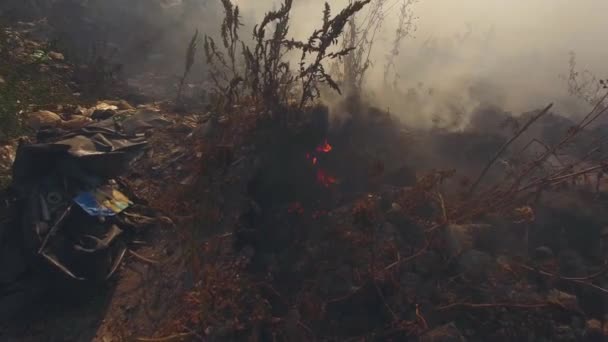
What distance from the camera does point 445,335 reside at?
7.50 ft

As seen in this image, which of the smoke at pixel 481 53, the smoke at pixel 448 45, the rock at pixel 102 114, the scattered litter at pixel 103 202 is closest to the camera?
the scattered litter at pixel 103 202

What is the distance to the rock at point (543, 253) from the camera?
2938 mm

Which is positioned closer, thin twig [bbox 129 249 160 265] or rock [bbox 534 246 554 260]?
thin twig [bbox 129 249 160 265]

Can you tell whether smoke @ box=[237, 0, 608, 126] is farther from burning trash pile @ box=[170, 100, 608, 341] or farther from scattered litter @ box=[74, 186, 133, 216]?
scattered litter @ box=[74, 186, 133, 216]

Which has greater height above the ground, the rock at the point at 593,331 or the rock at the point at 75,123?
the rock at the point at 75,123

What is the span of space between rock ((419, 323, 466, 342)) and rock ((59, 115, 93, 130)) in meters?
3.35

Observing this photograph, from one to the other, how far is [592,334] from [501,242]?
2.68 ft

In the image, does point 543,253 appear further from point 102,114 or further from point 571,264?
point 102,114

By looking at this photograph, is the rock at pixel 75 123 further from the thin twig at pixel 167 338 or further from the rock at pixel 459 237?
the rock at pixel 459 237


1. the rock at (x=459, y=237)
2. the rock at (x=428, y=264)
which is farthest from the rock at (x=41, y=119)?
the rock at (x=459, y=237)

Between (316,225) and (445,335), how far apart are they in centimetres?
125

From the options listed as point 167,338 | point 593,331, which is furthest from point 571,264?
point 167,338

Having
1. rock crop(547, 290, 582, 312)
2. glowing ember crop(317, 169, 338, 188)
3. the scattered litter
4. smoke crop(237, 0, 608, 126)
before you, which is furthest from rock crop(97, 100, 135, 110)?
rock crop(547, 290, 582, 312)

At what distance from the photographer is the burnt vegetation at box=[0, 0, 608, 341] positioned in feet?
7.97
